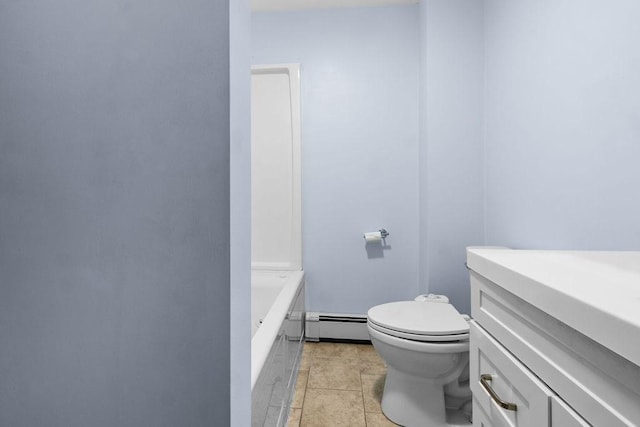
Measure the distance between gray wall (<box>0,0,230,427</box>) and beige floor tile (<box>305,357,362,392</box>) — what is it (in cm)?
144

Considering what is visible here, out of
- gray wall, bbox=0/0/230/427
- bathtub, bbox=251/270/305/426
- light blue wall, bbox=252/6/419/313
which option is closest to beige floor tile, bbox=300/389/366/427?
bathtub, bbox=251/270/305/426

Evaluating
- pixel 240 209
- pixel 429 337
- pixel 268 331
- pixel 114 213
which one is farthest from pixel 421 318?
pixel 114 213

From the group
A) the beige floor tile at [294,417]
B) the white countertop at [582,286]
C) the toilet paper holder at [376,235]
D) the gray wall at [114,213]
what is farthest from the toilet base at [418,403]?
the gray wall at [114,213]

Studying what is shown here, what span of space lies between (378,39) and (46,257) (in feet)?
7.51

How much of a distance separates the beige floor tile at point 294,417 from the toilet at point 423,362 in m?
0.38

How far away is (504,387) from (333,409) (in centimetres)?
106

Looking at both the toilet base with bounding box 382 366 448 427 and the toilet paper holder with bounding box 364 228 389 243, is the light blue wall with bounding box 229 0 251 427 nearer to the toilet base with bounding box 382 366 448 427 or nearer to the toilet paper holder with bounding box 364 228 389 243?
the toilet base with bounding box 382 366 448 427

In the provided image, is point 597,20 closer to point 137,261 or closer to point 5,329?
point 137,261

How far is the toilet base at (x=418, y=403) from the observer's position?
1.43m

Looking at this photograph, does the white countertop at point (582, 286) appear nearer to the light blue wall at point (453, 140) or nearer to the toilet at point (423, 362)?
the toilet at point (423, 362)

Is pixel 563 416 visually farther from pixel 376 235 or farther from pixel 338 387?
pixel 376 235

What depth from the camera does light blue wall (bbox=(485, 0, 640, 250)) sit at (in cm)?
97

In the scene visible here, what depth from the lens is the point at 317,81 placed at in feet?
7.56

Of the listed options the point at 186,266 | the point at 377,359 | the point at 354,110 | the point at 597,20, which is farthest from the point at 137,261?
the point at 354,110
